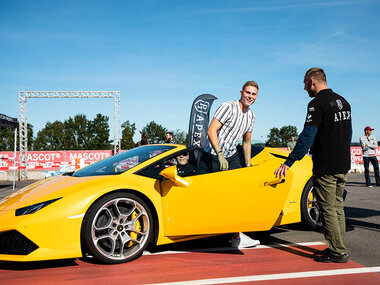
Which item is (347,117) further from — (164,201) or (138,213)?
(138,213)

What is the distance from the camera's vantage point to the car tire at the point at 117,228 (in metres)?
3.22

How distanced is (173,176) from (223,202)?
63 centimetres

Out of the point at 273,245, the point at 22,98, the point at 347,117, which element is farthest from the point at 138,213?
the point at 22,98

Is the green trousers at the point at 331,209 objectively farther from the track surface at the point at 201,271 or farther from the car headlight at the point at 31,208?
the car headlight at the point at 31,208

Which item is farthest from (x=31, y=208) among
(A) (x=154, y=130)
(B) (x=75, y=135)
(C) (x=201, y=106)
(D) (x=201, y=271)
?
(A) (x=154, y=130)

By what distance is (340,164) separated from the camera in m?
3.38

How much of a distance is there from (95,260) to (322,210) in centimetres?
227

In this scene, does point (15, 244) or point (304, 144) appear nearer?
point (15, 244)

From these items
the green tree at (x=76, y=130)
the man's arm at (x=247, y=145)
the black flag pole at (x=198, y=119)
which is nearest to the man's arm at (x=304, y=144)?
the man's arm at (x=247, y=145)

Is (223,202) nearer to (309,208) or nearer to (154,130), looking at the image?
(309,208)

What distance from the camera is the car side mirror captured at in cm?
322

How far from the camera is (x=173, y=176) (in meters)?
3.22

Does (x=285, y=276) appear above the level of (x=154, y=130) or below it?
below

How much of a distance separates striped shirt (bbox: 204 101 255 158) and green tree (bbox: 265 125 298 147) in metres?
111
